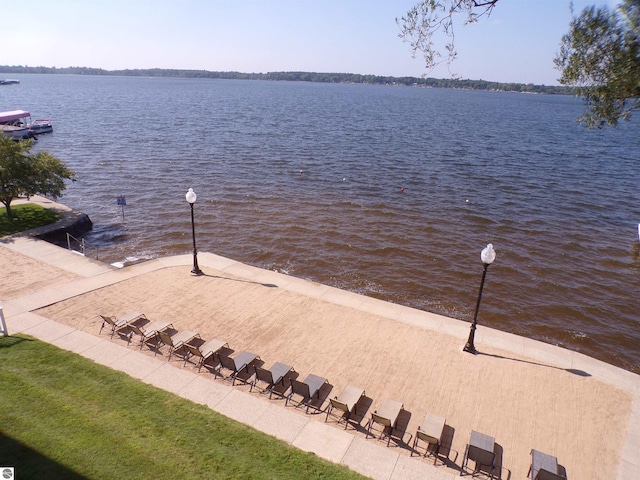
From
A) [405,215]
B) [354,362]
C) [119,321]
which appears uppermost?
[119,321]

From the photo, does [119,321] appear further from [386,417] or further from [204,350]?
[386,417]

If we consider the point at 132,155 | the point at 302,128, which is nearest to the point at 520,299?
the point at 132,155

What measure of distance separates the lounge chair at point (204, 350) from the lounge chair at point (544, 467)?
8.97 m

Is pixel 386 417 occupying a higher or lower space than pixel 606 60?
lower

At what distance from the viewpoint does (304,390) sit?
38.8 ft

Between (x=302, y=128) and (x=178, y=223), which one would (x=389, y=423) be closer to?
(x=178, y=223)

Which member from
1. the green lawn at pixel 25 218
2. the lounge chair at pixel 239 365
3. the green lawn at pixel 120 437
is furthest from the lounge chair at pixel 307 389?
the green lawn at pixel 25 218

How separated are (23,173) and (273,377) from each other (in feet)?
70.7

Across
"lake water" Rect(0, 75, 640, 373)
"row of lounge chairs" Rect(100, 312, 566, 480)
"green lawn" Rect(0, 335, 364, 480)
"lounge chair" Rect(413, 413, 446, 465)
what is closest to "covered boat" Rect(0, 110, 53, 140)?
"lake water" Rect(0, 75, 640, 373)

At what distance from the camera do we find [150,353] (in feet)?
44.7

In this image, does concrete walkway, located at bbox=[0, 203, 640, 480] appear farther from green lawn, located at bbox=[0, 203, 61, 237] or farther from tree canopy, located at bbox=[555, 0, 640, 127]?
tree canopy, located at bbox=[555, 0, 640, 127]

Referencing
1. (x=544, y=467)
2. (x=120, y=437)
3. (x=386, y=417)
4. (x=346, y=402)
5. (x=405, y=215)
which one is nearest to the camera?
(x=120, y=437)

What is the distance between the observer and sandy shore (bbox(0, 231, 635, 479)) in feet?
37.4

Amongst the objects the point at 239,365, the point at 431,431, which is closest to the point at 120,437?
the point at 239,365
